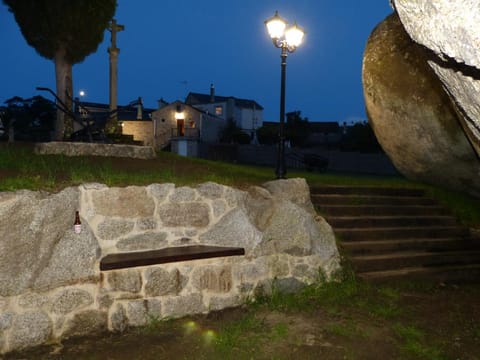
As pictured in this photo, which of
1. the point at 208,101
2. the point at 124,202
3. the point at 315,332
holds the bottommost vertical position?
the point at 315,332

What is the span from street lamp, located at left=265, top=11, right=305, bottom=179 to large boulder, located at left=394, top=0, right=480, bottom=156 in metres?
6.00

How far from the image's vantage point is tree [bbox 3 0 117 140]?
1280 centimetres

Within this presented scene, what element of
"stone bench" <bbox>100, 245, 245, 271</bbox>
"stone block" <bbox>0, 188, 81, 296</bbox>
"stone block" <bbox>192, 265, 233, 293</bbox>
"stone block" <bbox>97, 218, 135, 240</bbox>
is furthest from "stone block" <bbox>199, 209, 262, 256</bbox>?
"stone block" <bbox>0, 188, 81, 296</bbox>

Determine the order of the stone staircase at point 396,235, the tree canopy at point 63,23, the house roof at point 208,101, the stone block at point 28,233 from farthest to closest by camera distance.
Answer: the house roof at point 208,101
the tree canopy at point 63,23
the stone staircase at point 396,235
the stone block at point 28,233

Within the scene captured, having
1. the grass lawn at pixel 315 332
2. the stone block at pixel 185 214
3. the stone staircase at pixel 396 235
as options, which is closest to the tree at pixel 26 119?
the stone block at pixel 185 214

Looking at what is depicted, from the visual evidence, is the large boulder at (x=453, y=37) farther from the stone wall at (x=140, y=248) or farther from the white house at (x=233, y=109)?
the white house at (x=233, y=109)

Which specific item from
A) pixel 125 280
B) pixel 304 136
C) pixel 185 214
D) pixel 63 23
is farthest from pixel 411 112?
pixel 304 136

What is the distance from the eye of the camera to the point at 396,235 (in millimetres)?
6945

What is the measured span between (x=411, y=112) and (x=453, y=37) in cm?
424

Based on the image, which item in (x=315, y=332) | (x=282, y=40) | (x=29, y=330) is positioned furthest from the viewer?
(x=282, y=40)

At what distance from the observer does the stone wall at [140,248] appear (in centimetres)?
397

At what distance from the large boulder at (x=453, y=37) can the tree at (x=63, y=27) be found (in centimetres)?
1206

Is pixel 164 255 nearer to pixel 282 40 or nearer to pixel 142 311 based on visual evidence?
pixel 142 311

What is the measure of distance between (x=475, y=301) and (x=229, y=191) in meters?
3.57
